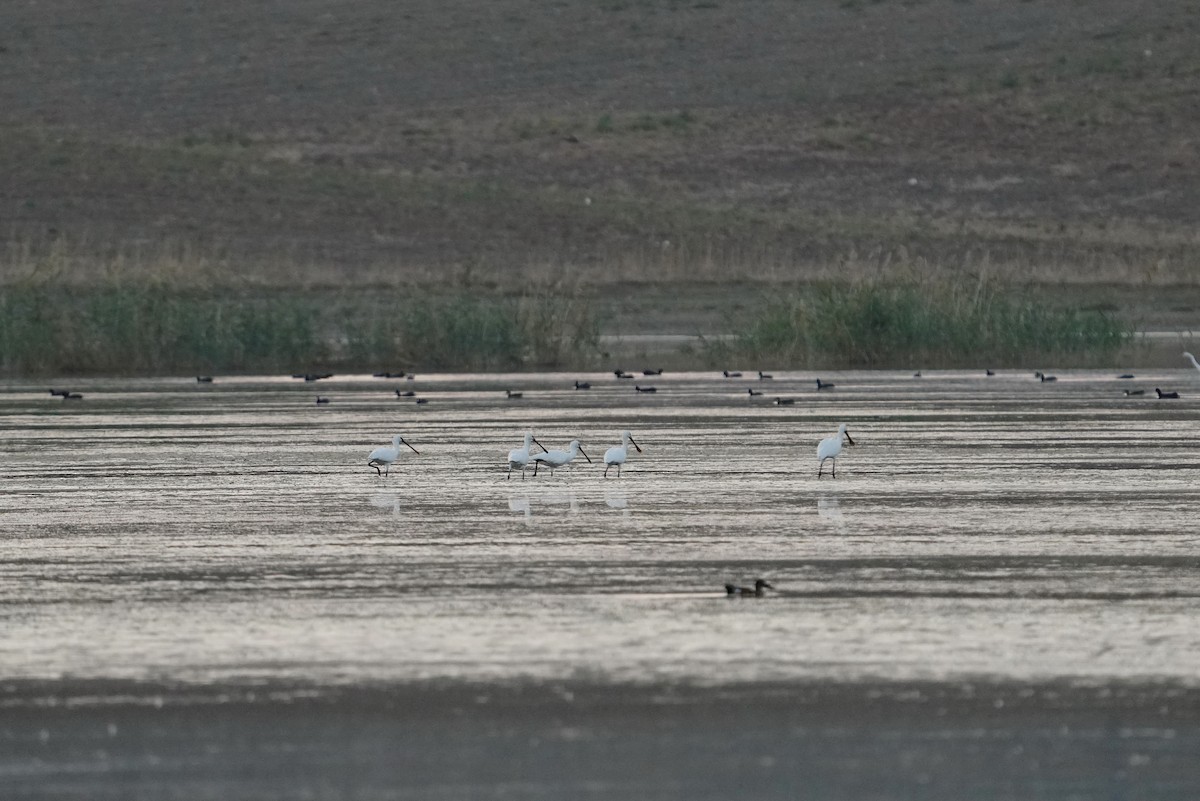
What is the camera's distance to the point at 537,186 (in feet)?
237

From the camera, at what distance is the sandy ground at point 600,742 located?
9492 millimetres

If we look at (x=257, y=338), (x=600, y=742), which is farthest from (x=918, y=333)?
(x=600, y=742)

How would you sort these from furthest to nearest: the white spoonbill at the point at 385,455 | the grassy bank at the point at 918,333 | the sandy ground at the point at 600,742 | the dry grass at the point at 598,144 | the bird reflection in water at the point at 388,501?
the dry grass at the point at 598,144 < the grassy bank at the point at 918,333 < the white spoonbill at the point at 385,455 < the bird reflection in water at the point at 388,501 < the sandy ground at the point at 600,742

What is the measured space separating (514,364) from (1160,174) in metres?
42.9

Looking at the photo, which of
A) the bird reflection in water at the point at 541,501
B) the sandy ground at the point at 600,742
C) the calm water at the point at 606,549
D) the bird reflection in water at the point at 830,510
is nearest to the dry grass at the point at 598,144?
the calm water at the point at 606,549

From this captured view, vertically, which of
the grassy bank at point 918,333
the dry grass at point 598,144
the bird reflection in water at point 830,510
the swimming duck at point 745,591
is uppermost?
the dry grass at point 598,144

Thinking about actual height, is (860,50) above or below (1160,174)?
above

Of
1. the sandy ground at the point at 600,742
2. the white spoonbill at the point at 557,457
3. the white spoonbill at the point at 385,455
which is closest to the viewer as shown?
the sandy ground at the point at 600,742

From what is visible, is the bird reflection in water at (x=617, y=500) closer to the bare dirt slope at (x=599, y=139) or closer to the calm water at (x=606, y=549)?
the calm water at (x=606, y=549)

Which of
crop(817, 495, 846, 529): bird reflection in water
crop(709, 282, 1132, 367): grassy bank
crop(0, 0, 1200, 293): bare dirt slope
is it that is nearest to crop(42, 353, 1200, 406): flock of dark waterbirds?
crop(709, 282, 1132, 367): grassy bank

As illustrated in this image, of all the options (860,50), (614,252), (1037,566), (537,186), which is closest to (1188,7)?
(860,50)

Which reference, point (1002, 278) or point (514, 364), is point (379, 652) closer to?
point (514, 364)

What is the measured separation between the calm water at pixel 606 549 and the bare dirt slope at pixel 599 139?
852 inches

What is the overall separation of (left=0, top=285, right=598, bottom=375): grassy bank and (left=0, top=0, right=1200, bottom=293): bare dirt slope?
924 cm
